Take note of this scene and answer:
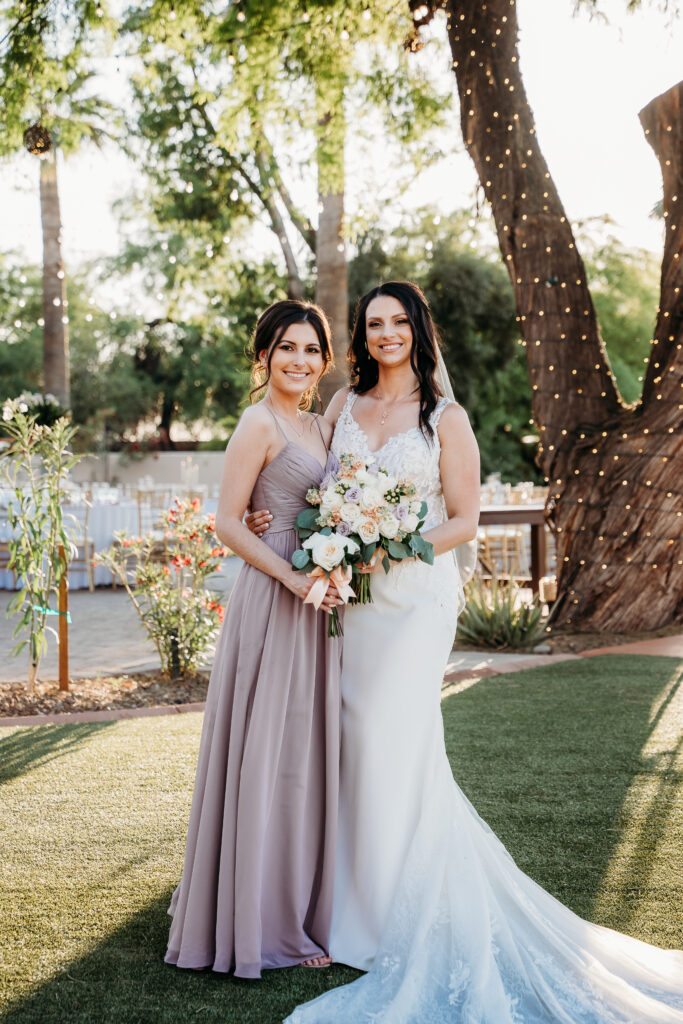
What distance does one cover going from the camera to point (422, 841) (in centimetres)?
326

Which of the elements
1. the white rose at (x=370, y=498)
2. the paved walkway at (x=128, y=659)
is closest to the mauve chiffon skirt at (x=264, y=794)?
the white rose at (x=370, y=498)

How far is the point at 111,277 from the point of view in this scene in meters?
37.2

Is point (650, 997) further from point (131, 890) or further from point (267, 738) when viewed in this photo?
point (131, 890)

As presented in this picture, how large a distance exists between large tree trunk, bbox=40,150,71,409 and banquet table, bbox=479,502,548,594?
9.38 meters

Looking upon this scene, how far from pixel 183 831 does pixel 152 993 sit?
1444 millimetres

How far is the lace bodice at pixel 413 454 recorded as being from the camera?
351 centimetres

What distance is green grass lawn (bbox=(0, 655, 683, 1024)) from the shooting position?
3.04 meters

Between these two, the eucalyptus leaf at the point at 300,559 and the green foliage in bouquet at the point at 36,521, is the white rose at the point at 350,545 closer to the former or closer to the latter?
the eucalyptus leaf at the point at 300,559

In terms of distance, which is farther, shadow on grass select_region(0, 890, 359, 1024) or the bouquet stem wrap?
the bouquet stem wrap

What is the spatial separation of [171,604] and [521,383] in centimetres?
2630

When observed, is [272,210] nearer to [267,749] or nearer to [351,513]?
[351,513]

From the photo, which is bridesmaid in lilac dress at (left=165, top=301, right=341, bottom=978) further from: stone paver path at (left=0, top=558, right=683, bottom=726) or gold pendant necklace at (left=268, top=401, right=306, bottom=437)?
stone paver path at (left=0, top=558, right=683, bottom=726)

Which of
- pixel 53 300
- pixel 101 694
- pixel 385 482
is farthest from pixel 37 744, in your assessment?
pixel 53 300

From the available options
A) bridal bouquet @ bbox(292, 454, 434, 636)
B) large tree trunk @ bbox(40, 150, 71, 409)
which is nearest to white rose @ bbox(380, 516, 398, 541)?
bridal bouquet @ bbox(292, 454, 434, 636)
